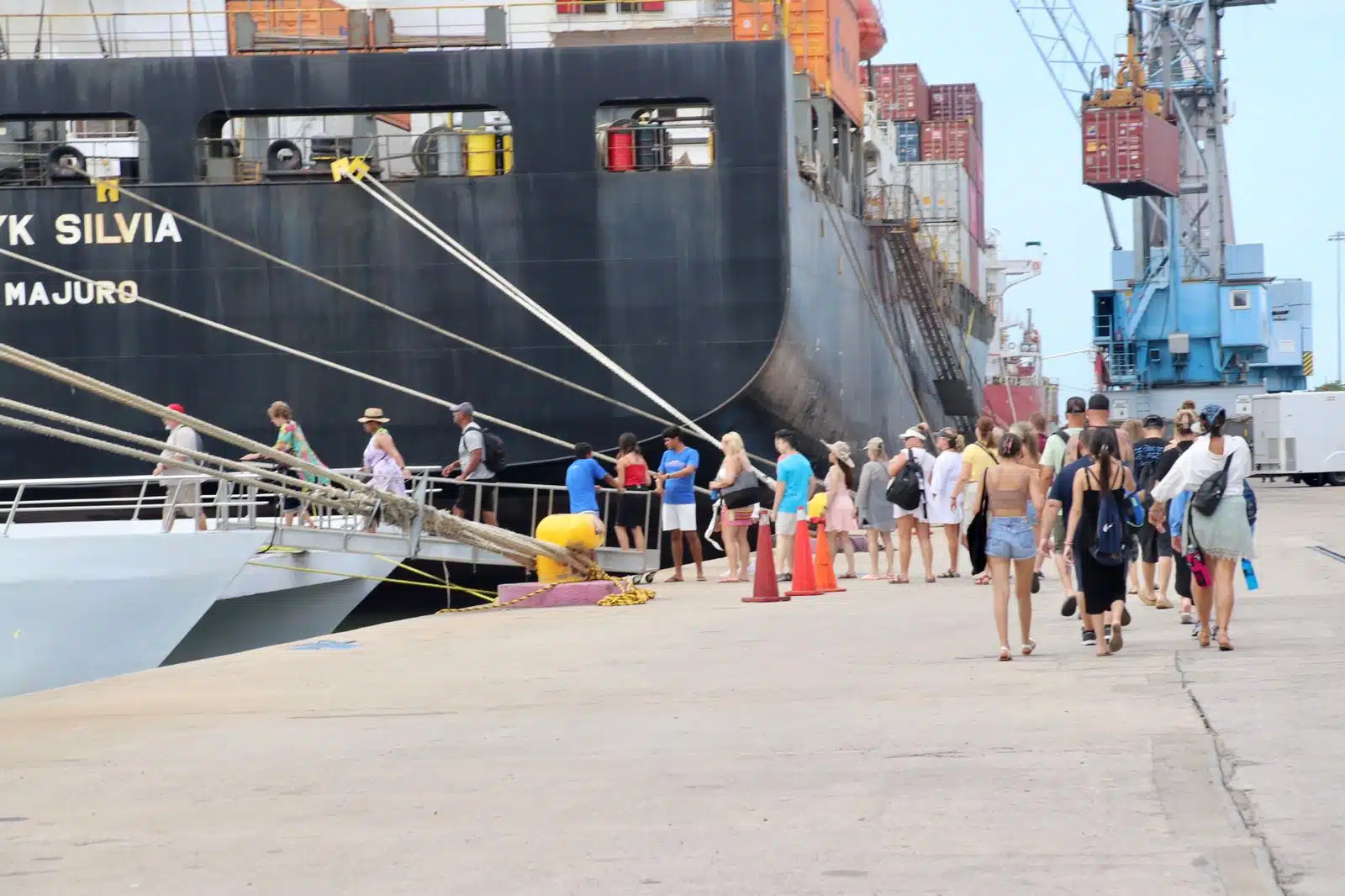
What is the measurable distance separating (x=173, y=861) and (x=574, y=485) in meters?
12.5

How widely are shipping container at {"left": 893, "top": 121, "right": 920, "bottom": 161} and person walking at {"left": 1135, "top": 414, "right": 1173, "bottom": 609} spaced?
134 ft

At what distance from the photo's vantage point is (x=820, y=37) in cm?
2805

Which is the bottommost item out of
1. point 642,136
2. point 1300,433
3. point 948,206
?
point 1300,433

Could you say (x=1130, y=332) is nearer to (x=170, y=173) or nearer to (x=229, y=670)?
(x=170, y=173)

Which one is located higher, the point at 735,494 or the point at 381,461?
the point at 381,461

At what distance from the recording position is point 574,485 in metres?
18.3

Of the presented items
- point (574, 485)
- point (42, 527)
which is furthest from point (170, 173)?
point (574, 485)

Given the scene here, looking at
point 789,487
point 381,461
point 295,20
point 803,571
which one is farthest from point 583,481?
point 295,20

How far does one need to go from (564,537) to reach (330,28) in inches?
510

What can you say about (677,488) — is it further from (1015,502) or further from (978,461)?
(1015,502)

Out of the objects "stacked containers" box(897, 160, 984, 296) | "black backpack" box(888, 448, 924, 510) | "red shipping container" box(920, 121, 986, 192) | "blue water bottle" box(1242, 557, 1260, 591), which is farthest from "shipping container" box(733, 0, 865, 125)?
"red shipping container" box(920, 121, 986, 192)

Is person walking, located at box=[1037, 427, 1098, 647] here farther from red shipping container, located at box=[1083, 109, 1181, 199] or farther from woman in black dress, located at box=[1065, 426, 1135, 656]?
red shipping container, located at box=[1083, 109, 1181, 199]

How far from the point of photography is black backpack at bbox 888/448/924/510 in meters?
16.8

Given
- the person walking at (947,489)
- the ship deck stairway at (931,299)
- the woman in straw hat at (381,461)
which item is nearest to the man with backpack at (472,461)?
the woman in straw hat at (381,461)
